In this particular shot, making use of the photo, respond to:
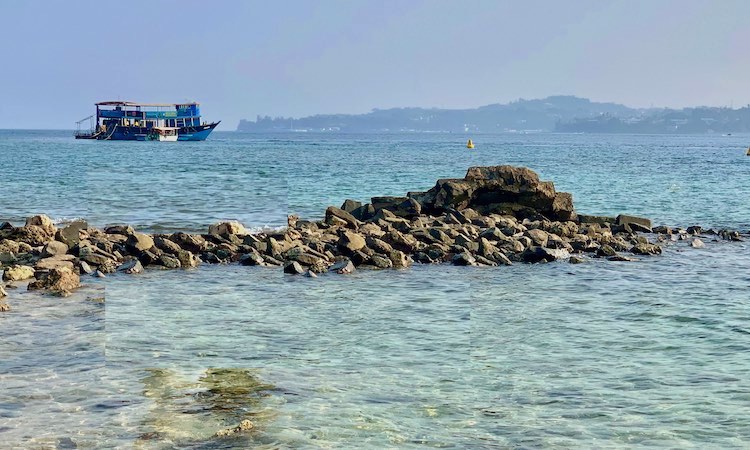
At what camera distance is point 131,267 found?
65.3 feet

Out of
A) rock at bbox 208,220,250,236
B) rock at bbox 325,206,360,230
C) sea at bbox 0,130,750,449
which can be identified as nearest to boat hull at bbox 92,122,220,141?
rock at bbox 325,206,360,230

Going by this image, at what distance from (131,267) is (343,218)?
8.23 meters

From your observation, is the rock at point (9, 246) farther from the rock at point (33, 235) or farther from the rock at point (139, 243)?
the rock at point (139, 243)

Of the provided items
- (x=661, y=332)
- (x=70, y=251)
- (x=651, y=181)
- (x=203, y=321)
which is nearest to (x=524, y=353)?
(x=661, y=332)

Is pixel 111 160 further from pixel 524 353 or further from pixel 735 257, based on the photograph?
pixel 524 353

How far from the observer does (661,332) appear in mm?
14250

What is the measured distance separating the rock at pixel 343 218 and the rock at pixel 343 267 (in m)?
5.61

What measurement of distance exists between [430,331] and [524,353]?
168cm

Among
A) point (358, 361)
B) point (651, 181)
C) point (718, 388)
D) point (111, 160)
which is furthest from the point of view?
point (111, 160)

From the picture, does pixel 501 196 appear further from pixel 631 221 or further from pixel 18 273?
pixel 18 273

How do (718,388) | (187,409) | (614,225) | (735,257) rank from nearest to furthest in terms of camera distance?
(187,409), (718,388), (735,257), (614,225)

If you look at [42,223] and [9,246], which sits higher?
[42,223]

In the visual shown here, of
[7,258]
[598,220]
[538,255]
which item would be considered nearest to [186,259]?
[7,258]

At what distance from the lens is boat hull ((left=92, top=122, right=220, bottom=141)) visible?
140625 mm
